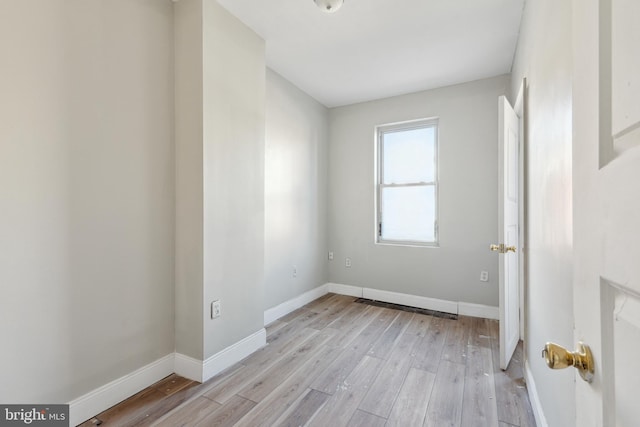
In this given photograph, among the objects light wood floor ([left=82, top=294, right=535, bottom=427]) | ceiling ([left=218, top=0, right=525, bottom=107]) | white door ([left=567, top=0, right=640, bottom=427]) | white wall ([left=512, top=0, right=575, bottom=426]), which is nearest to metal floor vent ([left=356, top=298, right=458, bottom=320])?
light wood floor ([left=82, top=294, right=535, bottom=427])

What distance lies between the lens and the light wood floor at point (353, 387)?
1660 millimetres

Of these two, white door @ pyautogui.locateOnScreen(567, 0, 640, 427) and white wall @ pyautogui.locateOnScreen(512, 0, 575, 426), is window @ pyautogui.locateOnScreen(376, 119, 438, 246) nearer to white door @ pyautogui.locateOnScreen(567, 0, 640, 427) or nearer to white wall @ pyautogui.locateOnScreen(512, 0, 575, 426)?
white wall @ pyautogui.locateOnScreen(512, 0, 575, 426)

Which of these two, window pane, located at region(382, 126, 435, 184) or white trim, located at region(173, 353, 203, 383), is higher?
window pane, located at region(382, 126, 435, 184)

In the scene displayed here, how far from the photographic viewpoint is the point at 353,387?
6.42 feet

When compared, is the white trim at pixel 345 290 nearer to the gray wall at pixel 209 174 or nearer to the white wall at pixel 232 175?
the white wall at pixel 232 175

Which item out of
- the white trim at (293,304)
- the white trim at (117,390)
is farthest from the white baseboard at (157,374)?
the white trim at (293,304)

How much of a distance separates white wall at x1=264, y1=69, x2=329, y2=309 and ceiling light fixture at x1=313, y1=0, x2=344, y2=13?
3.91 ft

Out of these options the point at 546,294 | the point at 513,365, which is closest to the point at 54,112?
the point at 546,294

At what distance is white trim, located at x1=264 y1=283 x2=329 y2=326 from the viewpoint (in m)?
3.05

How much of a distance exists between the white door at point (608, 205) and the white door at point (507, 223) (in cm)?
169

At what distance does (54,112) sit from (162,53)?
0.83m

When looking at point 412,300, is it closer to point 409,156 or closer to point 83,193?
point 409,156

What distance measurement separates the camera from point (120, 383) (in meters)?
1.78

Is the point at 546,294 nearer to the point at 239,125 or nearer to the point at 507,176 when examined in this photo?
the point at 507,176
